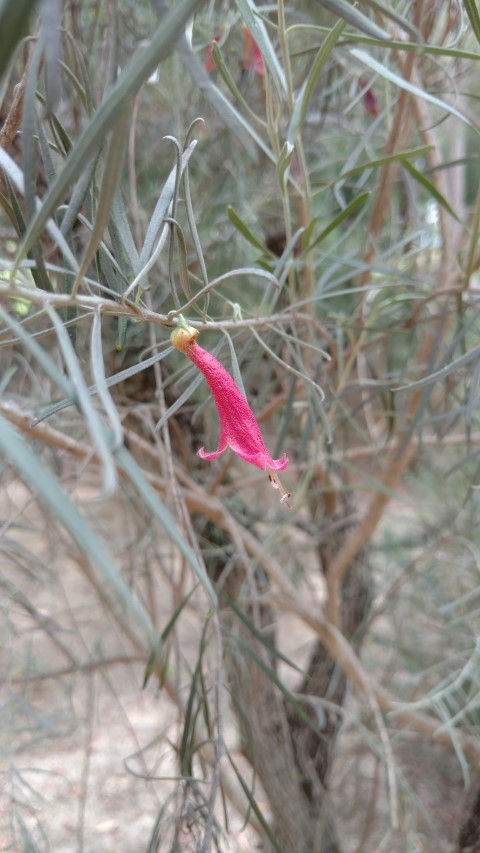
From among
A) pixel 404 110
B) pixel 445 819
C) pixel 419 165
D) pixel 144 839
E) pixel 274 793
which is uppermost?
pixel 419 165

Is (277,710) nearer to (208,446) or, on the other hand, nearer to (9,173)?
(208,446)

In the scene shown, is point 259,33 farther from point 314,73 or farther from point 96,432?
point 96,432

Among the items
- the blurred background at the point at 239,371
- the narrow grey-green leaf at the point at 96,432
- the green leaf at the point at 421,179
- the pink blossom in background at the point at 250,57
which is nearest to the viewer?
the narrow grey-green leaf at the point at 96,432

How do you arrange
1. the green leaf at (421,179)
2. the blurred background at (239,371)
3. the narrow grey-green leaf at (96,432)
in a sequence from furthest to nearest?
1. the green leaf at (421,179)
2. the blurred background at (239,371)
3. the narrow grey-green leaf at (96,432)

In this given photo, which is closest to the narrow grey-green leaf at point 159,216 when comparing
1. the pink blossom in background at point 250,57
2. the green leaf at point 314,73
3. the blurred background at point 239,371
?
the blurred background at point 239,371

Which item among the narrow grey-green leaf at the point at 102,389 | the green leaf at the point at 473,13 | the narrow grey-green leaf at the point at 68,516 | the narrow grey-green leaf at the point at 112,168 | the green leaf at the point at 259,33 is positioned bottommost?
the narrow grey-green leaf at the point at 68,516

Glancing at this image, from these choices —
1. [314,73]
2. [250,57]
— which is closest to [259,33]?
[314,73]

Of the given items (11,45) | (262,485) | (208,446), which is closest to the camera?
(11,45)

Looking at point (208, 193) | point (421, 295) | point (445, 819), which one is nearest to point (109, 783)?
point (445, 819)

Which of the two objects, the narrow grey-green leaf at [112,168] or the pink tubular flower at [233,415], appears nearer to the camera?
the narrow grey-green leaf at [112,168]

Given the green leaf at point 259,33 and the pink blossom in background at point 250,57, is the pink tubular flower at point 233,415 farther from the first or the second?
the pink blossom in background at point 250,57

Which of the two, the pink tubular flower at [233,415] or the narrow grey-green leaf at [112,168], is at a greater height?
the narrow grey-green leaf at [112,168]

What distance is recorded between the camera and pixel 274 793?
3.68 feet

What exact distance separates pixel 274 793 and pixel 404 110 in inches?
41.1
